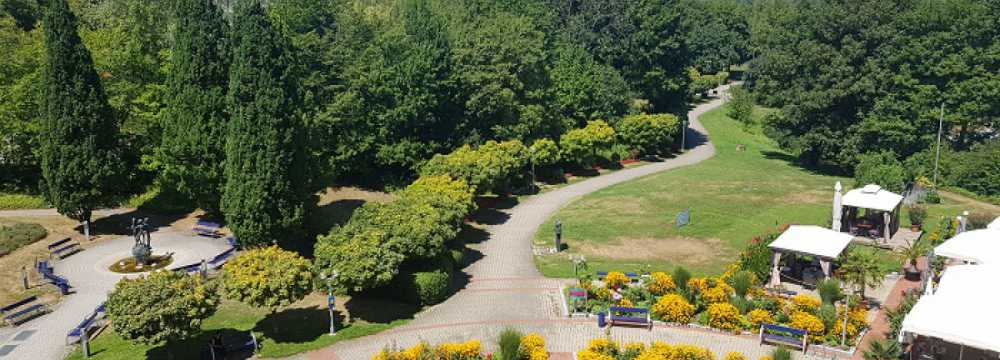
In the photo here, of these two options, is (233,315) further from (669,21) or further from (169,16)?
(669,21)

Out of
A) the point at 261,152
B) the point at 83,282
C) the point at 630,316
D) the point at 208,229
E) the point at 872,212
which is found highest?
the point at 261,152

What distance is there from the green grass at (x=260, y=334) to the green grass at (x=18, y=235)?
42.5 feet

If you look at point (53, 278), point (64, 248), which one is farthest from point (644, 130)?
point (53, 278)

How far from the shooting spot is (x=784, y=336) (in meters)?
25.6

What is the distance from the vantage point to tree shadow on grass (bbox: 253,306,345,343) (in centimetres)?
2766

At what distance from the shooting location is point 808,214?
143ft

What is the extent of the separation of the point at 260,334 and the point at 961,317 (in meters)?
24.7

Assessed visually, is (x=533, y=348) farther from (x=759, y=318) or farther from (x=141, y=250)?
(x=141, y=250)

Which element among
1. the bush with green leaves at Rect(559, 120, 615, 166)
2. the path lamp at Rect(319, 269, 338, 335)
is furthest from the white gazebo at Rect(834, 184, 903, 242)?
the path lamp at Rect(319, 269, 338, 335)

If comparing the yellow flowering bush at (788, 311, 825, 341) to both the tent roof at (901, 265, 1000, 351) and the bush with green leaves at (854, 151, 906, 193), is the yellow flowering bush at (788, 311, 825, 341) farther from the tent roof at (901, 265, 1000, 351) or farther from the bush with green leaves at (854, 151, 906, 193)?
the bush with green leaves at (854, 151, 906, 193)

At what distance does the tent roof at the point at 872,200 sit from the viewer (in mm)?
36875

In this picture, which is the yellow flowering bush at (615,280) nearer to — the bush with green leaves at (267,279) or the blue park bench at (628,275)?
the blue park bench at (628,275)

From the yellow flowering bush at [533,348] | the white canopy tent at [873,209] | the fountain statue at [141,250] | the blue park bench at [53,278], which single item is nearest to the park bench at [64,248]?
the blue park bench at [53,278]

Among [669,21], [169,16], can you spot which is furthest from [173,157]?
[669,21]
